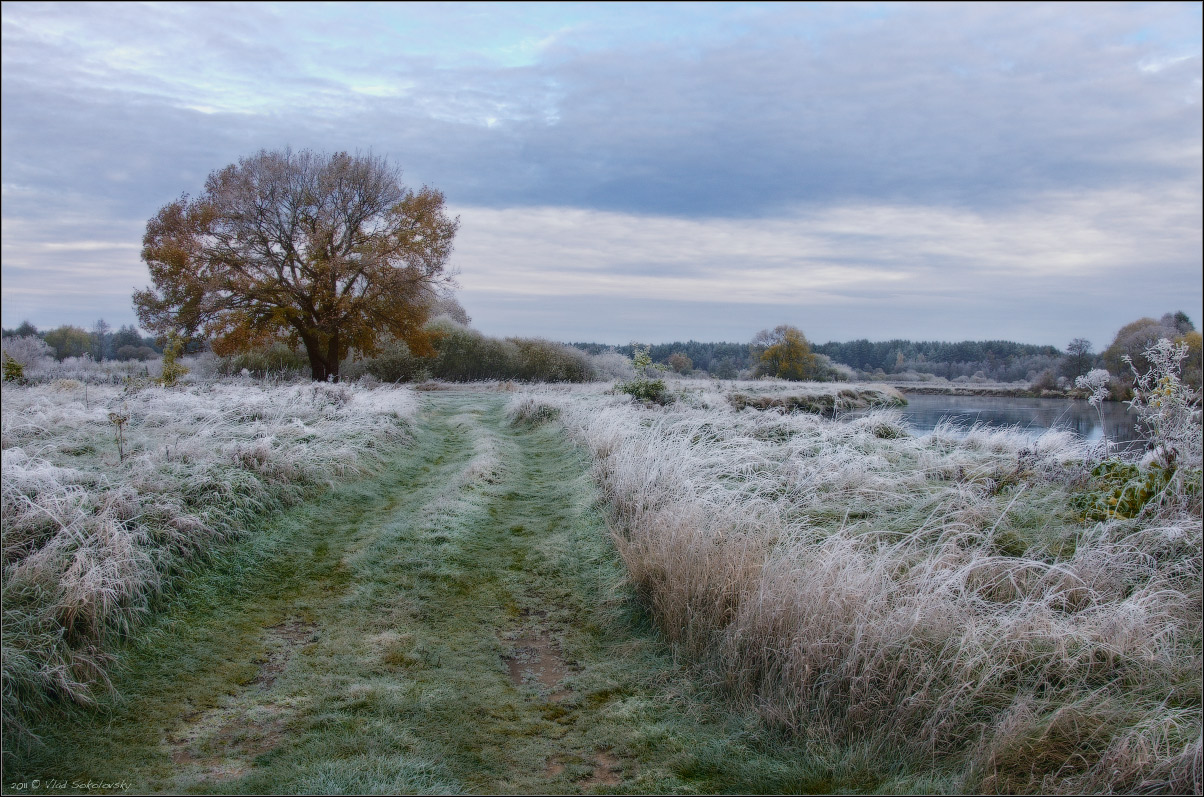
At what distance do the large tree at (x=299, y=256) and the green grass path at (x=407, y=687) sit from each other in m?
16.0

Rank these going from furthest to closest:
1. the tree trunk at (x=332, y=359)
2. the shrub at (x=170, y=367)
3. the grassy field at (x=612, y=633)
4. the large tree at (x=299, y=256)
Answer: the tree trunk at (x=332, y=359), the large tree at (x=299, y=256), the shrub at (x=170, y=367), the grassy field at (x=612, y=633)

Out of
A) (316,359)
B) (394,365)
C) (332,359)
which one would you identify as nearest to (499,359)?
(394,365)

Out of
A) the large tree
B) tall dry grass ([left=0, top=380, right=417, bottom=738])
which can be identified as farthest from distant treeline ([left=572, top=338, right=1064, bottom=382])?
tall dry grass ([left=0, top=380, right=417, bottom=738])

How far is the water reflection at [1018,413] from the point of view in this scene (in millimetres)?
13484

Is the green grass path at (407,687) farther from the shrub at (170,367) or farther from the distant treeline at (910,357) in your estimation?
the distant treeline at (910,357)

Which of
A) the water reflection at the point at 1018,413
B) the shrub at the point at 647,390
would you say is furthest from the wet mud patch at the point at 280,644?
the shrub at the point at 647,390

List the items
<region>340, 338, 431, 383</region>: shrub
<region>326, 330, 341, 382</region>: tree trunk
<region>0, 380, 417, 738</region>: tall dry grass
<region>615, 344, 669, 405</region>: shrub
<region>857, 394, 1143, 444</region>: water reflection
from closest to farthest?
<region>0, 380, 417, 738</region>: tall dry grass < <region>857, 394, 1143, 444</region>: water reflection < <region>615, 344, 669, 405</region>: shrub < <region>326, 330, 341, 382</region>: tree trunk < <region>340, 338, 431, 383</region>: shrub

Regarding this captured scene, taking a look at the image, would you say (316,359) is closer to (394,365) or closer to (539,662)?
(394,365)

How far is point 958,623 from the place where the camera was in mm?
3486

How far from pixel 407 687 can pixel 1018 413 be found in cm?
1858

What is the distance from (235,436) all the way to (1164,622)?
9.63 metres

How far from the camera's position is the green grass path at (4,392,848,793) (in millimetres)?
3154

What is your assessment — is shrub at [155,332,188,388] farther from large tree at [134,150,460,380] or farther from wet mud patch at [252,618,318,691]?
wet mud patch at [252,618,318,691]

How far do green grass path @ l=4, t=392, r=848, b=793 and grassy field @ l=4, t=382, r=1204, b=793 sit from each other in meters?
0.02
